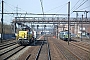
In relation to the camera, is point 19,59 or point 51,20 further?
point 51,20

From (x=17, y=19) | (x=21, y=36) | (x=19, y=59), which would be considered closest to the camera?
(x=19, y=59)

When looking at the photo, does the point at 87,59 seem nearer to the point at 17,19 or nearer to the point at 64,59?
the point at 64,59

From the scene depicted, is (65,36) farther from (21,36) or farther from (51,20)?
(21,36)

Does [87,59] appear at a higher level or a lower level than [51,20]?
lower

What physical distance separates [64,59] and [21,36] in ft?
57.8

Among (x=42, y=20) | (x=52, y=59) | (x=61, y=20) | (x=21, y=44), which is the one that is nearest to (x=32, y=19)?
(x=42, y=20)

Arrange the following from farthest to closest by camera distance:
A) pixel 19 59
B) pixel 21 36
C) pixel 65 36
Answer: pixel 65 36, pixel 21 36, pixel 19 59

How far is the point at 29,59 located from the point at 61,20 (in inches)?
1706

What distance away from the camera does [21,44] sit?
3350cm

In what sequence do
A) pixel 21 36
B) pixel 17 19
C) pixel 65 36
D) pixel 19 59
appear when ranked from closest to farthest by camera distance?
pixel 19 59
pixel 21 36
pixel 65 36
pixel 17 19

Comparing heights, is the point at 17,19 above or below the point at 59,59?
above

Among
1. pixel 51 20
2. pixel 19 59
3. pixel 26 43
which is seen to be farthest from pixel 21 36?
pixel 51 20

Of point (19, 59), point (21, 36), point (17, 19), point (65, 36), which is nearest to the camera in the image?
point (19, 59)

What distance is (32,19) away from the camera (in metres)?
58.6
